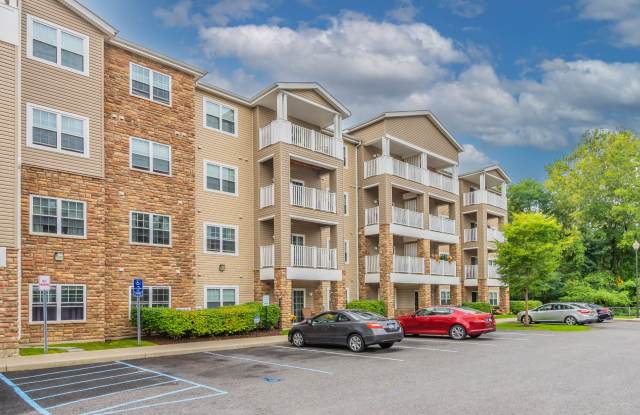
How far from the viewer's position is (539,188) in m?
59.7

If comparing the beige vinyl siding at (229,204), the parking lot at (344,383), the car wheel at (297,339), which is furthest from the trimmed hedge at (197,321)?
the car wheel at (297,339)

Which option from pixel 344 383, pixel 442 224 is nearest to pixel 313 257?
pixel 442 224

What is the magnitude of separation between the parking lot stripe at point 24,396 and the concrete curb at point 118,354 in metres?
1.40

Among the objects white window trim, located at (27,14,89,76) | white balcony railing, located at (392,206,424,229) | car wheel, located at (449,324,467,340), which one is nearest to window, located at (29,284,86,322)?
white window trim, located at (27,14,89,76)

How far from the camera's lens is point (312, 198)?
27.7 metres

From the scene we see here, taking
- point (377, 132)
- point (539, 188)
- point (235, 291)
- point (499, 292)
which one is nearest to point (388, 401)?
point (235, 291)

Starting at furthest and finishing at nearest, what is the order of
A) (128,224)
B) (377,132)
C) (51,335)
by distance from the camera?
(377,132)
(128,224)
(51,335)

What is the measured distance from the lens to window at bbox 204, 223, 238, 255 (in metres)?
25.3

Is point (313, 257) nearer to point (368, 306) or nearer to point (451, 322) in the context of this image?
point (368, 306)

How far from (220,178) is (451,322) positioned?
12564 mm

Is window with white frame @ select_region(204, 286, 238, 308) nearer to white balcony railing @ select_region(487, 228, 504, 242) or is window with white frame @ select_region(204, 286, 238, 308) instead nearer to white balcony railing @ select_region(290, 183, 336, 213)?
white balcony railing @ select_region(290, 183, 336, 213)

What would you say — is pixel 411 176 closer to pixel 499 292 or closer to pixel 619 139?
pixel 499 292

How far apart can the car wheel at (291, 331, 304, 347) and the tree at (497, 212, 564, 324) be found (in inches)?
623

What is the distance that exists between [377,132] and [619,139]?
30.5m
